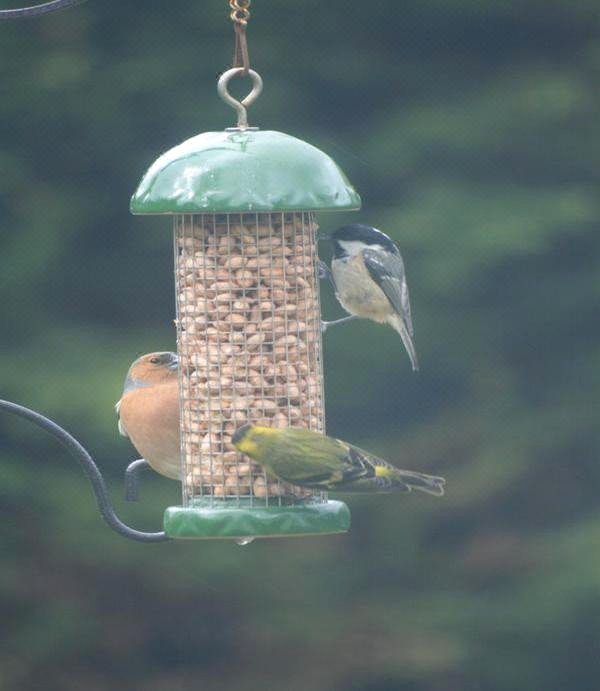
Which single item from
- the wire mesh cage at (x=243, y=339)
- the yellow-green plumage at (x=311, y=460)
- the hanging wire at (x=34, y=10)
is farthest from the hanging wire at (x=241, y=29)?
the yellow-green plumage at (x=311, y=460)

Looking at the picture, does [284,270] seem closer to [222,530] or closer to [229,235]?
[229,235]

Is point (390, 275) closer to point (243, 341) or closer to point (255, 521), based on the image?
point (243, 341)

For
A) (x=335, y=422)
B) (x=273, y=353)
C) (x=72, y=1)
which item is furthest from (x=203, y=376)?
(x=335, y=422)

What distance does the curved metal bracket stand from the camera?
13.2ft

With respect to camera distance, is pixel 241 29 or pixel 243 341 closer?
pixel 241 29

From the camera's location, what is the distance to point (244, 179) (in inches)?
161

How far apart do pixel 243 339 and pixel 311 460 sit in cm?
41

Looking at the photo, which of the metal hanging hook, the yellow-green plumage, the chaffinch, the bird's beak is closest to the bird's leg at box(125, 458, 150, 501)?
the chaffinch

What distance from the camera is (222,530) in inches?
166

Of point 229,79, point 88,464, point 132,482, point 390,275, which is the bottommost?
point 88,464

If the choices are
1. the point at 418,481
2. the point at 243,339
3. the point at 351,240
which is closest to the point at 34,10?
the point at 243,339

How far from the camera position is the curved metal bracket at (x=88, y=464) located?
4012 mm

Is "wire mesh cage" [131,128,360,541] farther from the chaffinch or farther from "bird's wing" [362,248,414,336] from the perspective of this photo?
"bird's wing" [362,248,414,336]

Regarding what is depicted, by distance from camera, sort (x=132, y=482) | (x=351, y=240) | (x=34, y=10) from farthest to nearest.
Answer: (x=351, y=240) → (x=132, y=482) → (x=34, y=10)
